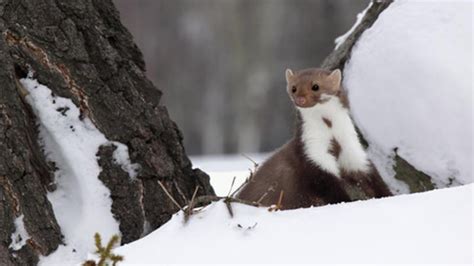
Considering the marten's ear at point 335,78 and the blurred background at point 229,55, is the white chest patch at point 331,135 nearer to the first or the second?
the marten's ear at point 335,78

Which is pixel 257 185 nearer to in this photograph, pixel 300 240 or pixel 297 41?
pixel 300 240

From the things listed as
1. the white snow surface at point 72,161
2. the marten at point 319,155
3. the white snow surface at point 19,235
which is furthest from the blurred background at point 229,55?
the white snow surface at point 19,235

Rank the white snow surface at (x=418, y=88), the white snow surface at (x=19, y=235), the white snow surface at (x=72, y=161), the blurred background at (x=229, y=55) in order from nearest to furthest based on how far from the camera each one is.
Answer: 1. the white snow surface at (x=19, y=235)
2. the white snow surface at (x=72, y=161)
3. the white snow surface at (x=418, y=88)
4. the blurred background at (x=229, y=55)

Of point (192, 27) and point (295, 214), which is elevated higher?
point (192, 27)

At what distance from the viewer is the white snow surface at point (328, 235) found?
9.50ft

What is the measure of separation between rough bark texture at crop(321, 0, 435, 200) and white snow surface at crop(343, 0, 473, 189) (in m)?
0.03

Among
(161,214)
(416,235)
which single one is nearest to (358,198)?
(161,214)

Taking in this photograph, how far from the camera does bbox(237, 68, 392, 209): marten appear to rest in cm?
388

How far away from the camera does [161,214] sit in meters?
3.66

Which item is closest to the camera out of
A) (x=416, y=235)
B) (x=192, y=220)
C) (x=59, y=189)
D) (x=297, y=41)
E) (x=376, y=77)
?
(x=416, y=235)

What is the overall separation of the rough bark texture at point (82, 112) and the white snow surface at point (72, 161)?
3 centimetres

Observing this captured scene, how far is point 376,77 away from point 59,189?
4.51 feet

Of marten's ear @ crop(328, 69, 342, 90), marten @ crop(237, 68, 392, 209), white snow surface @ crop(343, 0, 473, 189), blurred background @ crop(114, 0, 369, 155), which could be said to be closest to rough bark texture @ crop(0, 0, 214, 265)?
marten @ crop(237, 68, 392, 209)

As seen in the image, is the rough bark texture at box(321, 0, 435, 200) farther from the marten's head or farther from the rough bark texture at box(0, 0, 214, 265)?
the rough bark texture at box(0, 0, 214, 265)
